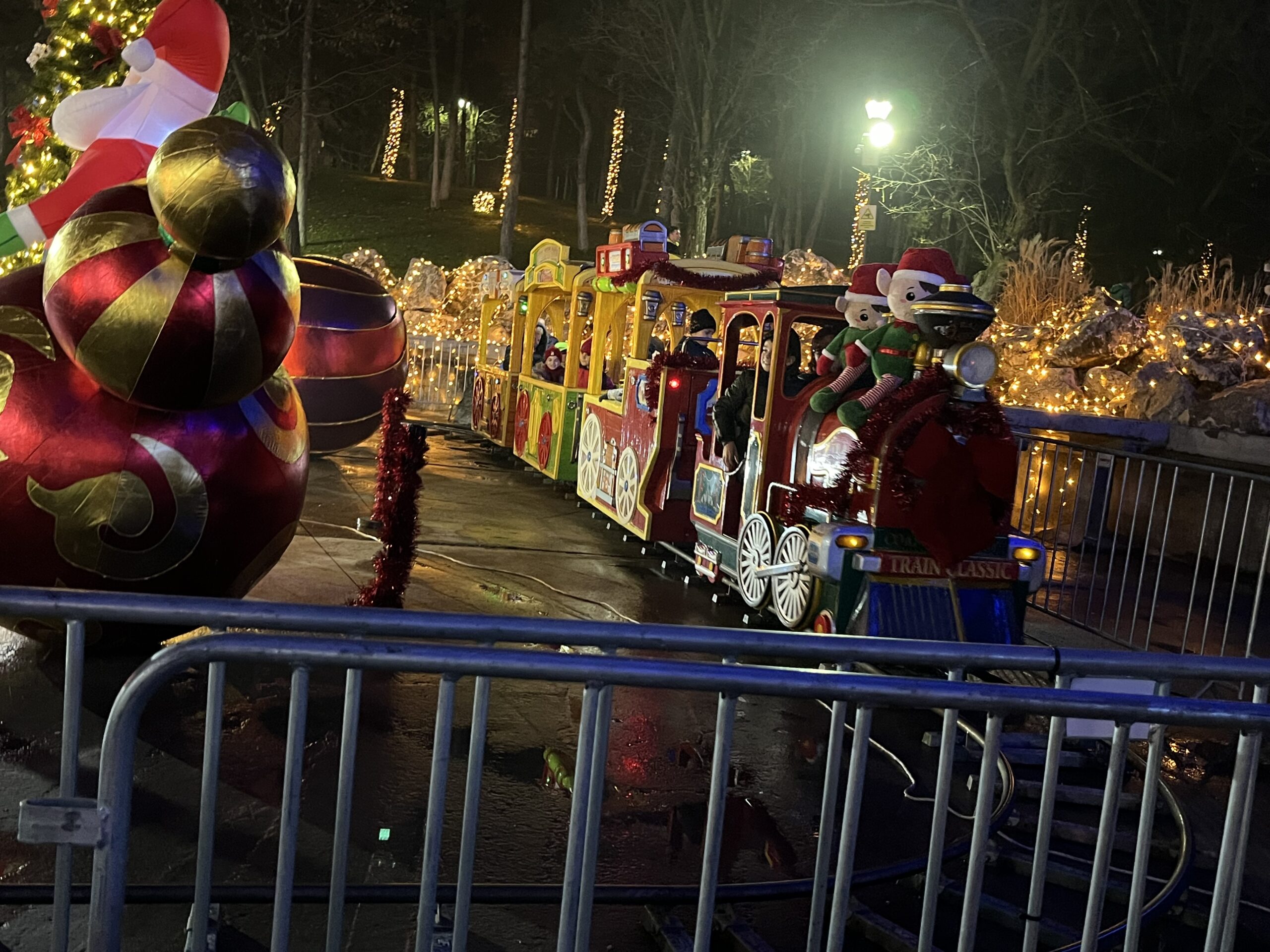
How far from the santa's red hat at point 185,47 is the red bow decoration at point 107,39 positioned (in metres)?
2.51

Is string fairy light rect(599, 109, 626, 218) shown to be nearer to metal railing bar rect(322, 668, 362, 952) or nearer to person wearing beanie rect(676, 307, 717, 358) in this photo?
person wearing beanie rect(676, 307, 717, 358)

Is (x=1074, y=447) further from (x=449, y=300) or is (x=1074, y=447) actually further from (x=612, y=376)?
(x=449, y=300)

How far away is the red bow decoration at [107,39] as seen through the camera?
8859 millimetres

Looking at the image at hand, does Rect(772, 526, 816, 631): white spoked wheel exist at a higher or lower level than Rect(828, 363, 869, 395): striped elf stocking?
lower

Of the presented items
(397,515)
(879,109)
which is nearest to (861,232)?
(879,109)

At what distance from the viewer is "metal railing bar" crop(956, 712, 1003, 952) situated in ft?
8.54

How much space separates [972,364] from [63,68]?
782cm

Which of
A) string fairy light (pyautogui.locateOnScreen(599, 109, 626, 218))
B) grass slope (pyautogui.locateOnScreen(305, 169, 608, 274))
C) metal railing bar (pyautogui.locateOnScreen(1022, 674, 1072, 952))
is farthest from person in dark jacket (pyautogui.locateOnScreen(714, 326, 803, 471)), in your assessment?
string fairy light (pyautogui.locateOnScreen(599, 109, 626, 218))

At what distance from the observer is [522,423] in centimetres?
1479

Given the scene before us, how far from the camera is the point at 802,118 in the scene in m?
39.6

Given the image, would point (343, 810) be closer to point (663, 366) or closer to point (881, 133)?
point (663, 366)

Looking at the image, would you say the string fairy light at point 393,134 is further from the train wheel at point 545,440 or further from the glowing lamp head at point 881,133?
the train wheel at point 545,440

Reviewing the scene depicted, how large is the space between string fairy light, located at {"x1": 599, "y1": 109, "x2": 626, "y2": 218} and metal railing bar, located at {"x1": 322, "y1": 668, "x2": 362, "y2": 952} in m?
49.5

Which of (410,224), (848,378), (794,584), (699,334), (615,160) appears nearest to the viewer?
(794,584)
